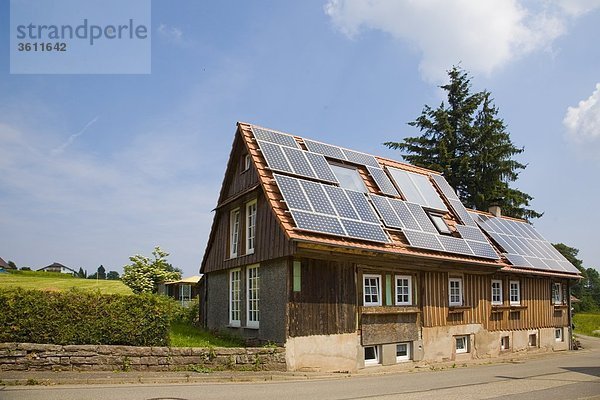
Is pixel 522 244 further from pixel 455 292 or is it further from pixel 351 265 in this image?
pixel 351 265

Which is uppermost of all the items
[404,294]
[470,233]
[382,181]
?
[382,181]

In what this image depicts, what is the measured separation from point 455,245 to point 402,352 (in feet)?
15.3

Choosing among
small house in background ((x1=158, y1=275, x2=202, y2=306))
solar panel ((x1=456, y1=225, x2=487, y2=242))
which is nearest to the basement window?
solar panel ((x1=456, y1=225, x2=487, y2=242))

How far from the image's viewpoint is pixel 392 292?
1822 cm

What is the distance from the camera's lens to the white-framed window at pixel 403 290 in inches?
726

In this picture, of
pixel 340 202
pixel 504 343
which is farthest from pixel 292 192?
pixel 504 343

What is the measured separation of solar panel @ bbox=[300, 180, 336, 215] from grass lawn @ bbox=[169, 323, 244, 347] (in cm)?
539

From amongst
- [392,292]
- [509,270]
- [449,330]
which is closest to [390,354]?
[392,292]

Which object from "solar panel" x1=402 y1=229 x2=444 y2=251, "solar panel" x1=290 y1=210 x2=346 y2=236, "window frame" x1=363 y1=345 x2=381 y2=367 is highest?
"solar panel" x1=290 y1=210 x2=346 y2=236

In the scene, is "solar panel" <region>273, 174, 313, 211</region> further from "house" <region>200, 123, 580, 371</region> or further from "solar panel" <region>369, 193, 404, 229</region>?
"solar panel" <region>369, 193, 404, 229</region>

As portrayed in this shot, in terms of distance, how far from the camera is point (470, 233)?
21859 mm

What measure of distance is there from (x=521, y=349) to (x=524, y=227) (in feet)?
26.2

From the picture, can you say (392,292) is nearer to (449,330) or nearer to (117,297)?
(449,330)

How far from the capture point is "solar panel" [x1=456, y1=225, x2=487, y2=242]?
21.5 meters
